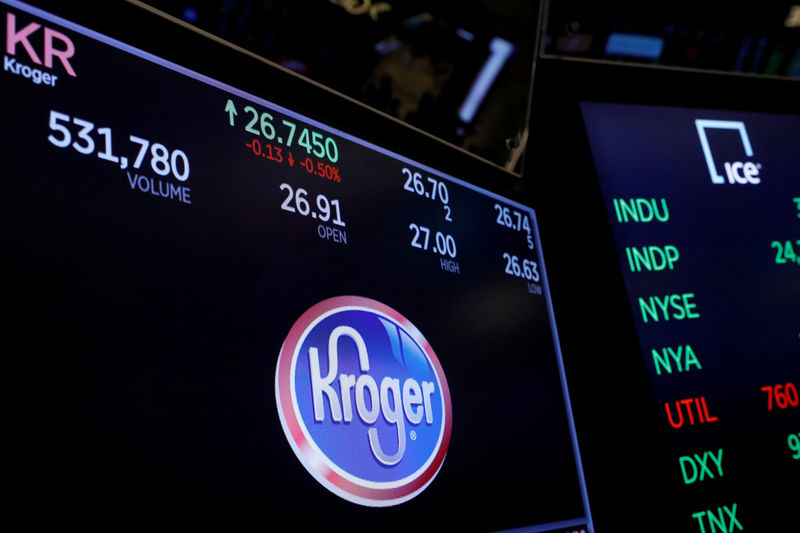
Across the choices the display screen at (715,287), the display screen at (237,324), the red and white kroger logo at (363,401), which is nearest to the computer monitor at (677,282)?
the display screen at (715,287)

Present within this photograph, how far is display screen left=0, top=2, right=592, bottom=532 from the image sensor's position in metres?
0.71

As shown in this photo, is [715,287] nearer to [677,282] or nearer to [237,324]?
[677,282]

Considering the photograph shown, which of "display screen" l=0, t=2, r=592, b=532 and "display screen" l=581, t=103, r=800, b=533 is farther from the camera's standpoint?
"display screen" l=581, t=103, r=800, b=533

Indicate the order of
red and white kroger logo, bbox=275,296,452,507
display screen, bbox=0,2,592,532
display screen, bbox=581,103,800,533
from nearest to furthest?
display screen, bbox=0,2,592,532 < red and white kroger logo, bbox=275,296,452,507 < display screen, bbox=581,103,800,533

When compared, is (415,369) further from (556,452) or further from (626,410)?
(626,410)

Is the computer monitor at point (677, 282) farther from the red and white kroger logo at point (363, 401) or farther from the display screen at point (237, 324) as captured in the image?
the red and white kroger logo at point (363, 401)

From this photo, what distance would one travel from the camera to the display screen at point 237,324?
71 cm

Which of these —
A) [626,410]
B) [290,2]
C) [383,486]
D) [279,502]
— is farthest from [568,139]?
[290,2]

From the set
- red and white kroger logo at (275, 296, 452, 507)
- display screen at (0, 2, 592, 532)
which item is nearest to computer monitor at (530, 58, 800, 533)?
display screen at (0, 2, 592, 532)

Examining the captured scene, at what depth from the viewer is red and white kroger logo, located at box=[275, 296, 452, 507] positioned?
88 centimetres

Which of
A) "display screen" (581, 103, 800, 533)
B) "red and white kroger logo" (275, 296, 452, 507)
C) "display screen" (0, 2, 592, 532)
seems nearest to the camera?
"display screen" (0, 2, 592, 532)

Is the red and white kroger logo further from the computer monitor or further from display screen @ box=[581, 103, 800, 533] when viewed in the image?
display screen @ box=[581, 103, 800, 533]

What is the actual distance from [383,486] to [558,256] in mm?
782

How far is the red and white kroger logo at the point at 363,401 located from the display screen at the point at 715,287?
1.82 ft
